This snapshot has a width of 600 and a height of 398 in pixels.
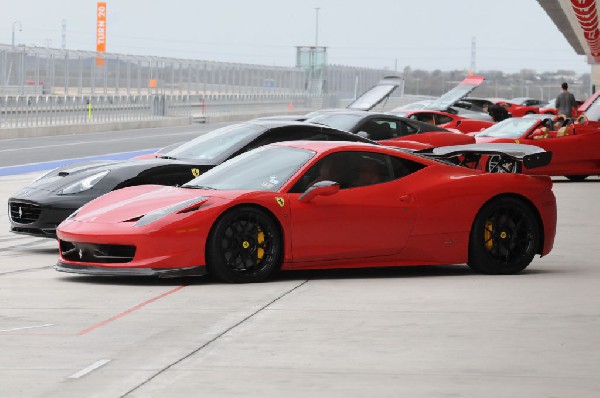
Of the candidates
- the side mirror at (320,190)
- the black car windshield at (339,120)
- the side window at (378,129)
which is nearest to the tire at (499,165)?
the side window at (378,129)

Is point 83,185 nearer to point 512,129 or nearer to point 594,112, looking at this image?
point 512,129

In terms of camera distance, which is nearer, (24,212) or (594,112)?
(24,212)

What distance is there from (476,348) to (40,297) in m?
3.45

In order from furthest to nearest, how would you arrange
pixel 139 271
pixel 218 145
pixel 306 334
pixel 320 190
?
pixel 218 145
pixel 320 190
pixel 139 271
pixel 306 334

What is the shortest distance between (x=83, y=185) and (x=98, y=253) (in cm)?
245

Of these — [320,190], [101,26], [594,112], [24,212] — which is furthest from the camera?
[101,26]

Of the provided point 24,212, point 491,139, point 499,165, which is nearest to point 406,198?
point 24,212

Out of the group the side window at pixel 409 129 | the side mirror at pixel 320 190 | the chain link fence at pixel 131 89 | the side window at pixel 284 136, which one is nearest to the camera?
the side mirror at pixel 320 190

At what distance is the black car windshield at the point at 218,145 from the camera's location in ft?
43.3

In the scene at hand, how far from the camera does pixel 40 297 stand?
9.29 meters

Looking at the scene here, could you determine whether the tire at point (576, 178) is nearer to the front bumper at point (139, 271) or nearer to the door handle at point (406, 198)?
the door handle at point (406, 198)

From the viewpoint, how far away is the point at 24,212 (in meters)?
12.4

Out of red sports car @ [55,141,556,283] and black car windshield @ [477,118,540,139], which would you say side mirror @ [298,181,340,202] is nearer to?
red sports car @ [55,141,556,283]

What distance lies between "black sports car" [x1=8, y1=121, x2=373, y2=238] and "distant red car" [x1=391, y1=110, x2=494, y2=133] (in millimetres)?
17987
